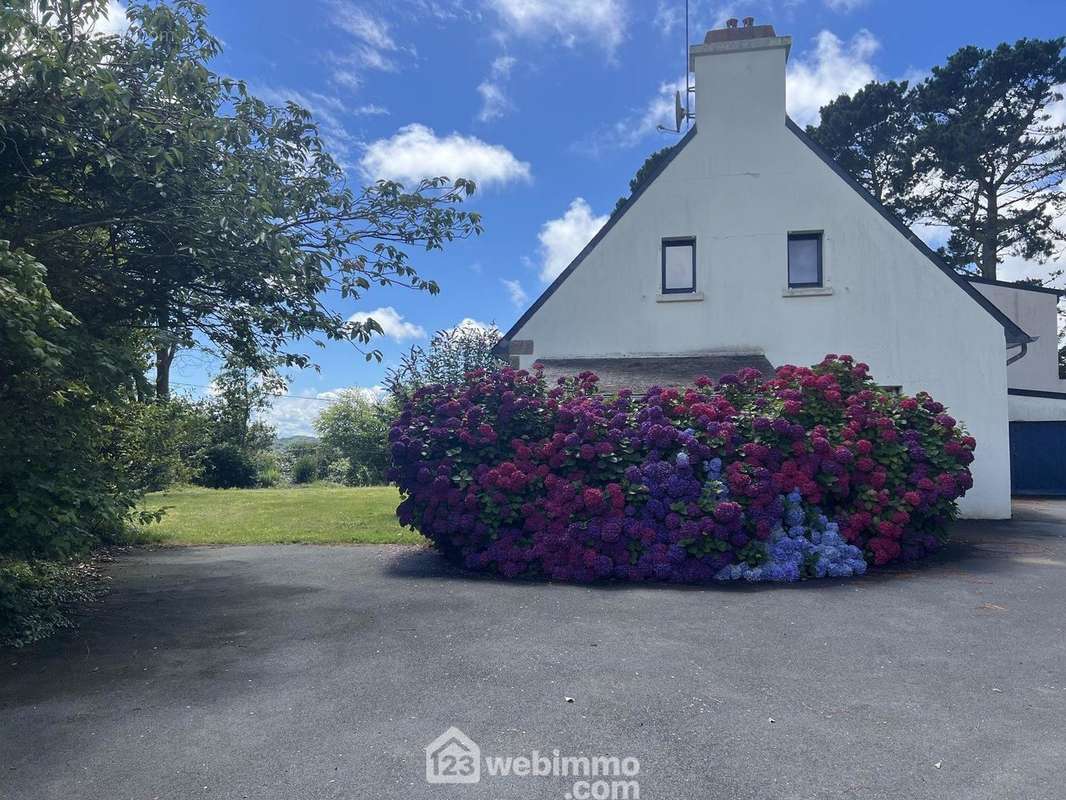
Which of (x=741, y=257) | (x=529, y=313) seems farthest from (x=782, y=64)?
(x=529, y=313)

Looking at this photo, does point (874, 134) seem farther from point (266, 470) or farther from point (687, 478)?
point (266, 470)

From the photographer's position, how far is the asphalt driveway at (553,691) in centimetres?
324

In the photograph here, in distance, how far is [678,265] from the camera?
1301cm

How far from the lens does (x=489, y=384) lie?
8.90m

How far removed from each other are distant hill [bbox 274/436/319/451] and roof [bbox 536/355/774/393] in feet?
71.4

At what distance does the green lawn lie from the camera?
35.6 ft

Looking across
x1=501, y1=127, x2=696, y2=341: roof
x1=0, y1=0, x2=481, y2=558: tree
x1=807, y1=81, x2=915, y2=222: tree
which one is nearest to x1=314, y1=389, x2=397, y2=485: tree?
x1=501, y1=127, x2=696, y2=341: roof

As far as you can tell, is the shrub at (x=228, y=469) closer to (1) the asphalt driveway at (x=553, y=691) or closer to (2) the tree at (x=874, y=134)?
(1) the asphalt driveway at (x=553, y=691)

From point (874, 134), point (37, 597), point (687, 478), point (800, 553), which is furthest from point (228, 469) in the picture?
point (874, 134)

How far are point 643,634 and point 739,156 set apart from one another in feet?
34.2

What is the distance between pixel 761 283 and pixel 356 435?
61.9ft

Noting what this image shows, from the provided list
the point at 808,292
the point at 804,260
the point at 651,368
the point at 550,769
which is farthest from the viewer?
the point at 804,260

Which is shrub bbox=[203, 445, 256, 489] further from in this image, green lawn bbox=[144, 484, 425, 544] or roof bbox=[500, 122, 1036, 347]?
roof bbox=[500, 122, 1036, 347]

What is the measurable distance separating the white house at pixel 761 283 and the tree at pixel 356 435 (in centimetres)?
960
